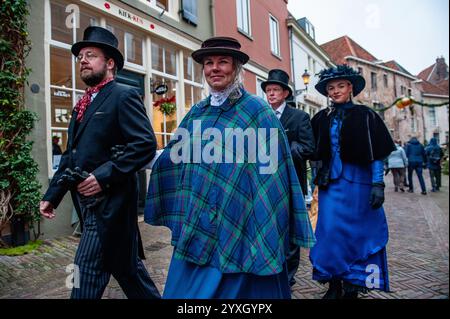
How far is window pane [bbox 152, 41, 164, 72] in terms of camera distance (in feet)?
22.9

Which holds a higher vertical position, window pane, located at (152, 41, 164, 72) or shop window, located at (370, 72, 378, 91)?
shop window, located at (370, 72, 378, 91)

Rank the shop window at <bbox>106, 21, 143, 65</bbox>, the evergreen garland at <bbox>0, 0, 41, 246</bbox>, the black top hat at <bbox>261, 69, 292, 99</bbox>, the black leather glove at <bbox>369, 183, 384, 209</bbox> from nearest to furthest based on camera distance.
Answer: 1. the black leather glove at <bbox>369, 183, 384, 209</bbox>
2. the black top hat at <bbox>261, 69, 292, 99</bbox>
3. the evergreen garland at <bbox>0, 0, 41, 246</bbox>
4. the shop window at <bbox>106, 21, 143, 65</bbox>

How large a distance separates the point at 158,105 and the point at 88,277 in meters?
5.48

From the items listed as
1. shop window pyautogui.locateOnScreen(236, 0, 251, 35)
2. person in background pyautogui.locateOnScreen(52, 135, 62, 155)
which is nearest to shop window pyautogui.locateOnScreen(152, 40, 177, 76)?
shop window pyautogui.locateOnScreen(236, 0, 251, 35)

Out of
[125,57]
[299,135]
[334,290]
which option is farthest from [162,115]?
[334,290]

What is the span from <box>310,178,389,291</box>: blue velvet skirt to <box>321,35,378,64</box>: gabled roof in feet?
74.7

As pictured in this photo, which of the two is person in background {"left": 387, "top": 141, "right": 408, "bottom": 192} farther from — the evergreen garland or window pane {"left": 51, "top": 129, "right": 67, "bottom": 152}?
the evergreen garland

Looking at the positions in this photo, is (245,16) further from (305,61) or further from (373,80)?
(373,80)

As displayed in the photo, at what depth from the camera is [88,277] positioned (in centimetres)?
182

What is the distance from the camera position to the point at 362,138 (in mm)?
2654

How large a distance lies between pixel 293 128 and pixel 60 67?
398cm

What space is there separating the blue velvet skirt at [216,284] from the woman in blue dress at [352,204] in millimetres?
1086

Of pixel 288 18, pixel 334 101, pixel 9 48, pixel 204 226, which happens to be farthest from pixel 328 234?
pixel 288 18

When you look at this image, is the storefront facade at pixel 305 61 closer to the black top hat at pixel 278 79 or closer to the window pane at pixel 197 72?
the window pane at pixel 197 72
